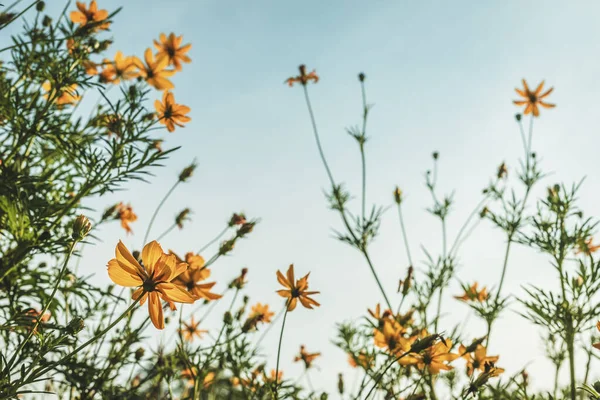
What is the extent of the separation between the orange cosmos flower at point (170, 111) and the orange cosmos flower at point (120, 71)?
492mm

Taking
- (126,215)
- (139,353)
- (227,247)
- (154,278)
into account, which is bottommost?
(154,278)

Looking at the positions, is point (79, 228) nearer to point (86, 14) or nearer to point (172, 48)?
point (86, 14)

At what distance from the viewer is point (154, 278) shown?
1.00 m

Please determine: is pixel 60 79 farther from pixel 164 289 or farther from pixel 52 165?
pixel 164 289

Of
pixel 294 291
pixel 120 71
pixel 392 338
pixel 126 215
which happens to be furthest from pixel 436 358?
pixel 120 71

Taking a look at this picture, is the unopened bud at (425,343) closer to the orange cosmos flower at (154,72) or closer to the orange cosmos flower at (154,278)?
the orange cosmos flower at (154,278)

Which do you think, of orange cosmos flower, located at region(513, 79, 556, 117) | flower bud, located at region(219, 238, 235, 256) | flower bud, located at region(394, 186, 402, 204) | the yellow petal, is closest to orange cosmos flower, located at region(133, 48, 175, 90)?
flower bud, located at region(219, 238, 235, 256)

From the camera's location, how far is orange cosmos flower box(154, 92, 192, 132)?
6.72ft

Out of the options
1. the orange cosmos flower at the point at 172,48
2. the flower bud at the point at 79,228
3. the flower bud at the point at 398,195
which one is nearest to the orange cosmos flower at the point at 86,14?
the orange cosmos flower at the point at 172,48

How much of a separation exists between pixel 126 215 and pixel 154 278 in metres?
1.72

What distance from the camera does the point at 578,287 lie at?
6.22ft

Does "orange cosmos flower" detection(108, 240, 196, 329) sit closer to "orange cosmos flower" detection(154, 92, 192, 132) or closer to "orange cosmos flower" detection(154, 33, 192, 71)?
"orange cosmos flower" detection(154, 92, 192, 132)

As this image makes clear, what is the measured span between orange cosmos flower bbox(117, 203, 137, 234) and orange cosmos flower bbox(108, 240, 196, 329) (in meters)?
1.64

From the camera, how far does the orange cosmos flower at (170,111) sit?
205 centimetres
